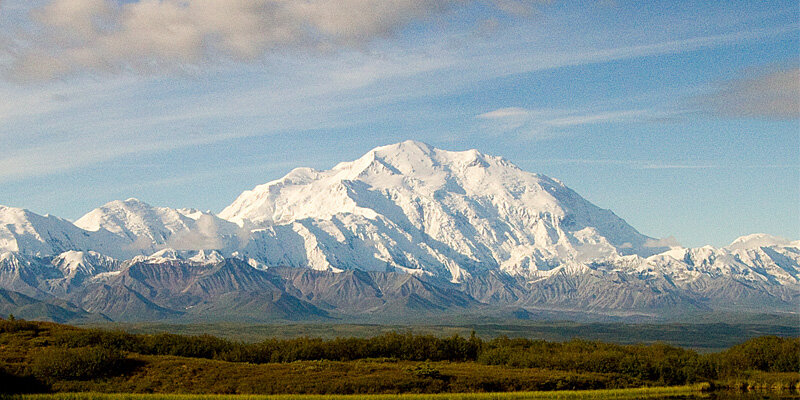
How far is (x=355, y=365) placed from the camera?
14538 cm

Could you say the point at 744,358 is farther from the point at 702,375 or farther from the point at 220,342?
the point at 220,342

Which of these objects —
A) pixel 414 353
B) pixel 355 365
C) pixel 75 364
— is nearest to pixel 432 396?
pixel 355 365

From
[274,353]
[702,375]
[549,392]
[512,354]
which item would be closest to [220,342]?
[274,353]

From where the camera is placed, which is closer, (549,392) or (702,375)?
(549,392)

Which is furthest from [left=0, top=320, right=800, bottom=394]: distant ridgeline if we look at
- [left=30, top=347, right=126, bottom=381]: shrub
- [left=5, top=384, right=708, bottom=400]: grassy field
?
[left=5, top=384, right=708, bottom=400]: grassy field

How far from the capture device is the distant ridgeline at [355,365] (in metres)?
130

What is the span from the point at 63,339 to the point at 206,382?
29378 mm

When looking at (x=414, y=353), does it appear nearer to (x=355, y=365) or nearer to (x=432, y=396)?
(x=355, y=365)

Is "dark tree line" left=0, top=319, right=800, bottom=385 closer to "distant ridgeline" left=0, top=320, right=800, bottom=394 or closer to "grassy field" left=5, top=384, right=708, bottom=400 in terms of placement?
"distant ridgeline" left=0, top=320, right=800, bottom=394

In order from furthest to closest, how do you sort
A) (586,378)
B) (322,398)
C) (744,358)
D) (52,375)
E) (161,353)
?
1. (744,358)
2. (161,353)
3. (586,378)
4. (52,375)
5. (322,398)

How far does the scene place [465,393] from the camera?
5084 inches

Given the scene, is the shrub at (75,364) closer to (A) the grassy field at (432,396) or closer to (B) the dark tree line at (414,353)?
(B) the dark tree line at (414,353)

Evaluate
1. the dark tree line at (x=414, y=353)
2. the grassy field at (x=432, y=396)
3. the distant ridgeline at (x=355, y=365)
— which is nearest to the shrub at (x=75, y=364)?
the dark tree line at (x=414, y=353)

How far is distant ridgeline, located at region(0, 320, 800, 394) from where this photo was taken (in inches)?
5128
